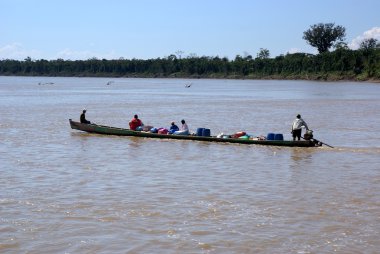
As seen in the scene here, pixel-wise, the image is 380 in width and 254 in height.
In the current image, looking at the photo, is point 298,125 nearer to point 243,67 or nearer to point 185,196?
point 185,196

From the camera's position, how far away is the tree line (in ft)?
370

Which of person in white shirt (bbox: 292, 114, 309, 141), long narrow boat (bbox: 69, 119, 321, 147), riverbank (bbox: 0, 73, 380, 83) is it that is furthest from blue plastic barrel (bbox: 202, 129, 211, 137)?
riverbank (bbox: 0, 73, 380, 83)

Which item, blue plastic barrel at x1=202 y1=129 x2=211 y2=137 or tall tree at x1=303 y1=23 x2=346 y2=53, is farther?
tall tree at x1=303 y1=23 x2=346 y2=53

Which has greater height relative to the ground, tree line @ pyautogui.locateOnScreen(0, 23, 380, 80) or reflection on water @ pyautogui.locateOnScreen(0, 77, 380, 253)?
tree line @ pyautogui.locateOnScreen(0, 23, 380, 80)

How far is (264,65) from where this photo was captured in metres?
142

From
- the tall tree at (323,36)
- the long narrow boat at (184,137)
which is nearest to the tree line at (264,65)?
the tall tree at (323,36)

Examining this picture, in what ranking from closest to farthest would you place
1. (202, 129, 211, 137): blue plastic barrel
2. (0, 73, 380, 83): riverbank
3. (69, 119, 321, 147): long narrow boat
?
1. (69, 119, 321, 147): long narrow boat
2. (202, 129, 211, 137): blue plastic barrel
3. (0, 73, 380, 83): riverbank

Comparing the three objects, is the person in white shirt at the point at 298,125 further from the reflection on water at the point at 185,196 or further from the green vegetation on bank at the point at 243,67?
the green vegetation on bank at the point at 243,67

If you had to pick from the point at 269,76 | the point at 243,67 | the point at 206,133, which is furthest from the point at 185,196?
the point at 243,67

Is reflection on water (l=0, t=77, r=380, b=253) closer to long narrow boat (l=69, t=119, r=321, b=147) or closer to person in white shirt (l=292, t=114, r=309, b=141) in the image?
long narrow boat (l=69, t=119, r=321, b=147)

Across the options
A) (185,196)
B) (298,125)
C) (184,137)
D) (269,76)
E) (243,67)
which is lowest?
(185,196)

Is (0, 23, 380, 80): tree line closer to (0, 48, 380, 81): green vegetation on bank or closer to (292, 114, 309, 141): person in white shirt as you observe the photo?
(0, 48, 380, 81): green vegetation on bank

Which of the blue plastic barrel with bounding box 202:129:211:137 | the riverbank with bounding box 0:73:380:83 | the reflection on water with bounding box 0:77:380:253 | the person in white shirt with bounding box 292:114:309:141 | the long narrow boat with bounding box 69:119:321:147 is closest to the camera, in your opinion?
the reflection on water with bounding box 0:77:380:253

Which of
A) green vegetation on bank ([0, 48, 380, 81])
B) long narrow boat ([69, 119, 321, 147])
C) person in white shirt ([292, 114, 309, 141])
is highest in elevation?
green vegetation on bank ([0, 48, 380, 81])
